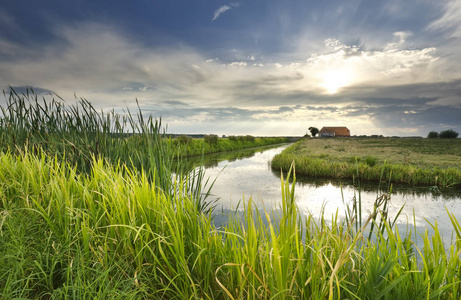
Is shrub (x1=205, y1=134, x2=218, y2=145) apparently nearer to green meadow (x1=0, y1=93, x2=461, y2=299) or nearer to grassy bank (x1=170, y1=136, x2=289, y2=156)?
grassy bank (x1=170, y1=136, x2=289, y2=156)

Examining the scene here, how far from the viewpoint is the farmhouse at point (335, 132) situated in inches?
4242

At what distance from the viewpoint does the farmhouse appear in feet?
354

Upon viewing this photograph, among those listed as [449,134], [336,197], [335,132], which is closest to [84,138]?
[336,197]

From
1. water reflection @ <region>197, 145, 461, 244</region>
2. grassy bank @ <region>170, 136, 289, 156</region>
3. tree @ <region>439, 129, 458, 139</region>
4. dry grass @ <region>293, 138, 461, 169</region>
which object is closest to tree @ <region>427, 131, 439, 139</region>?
tree @ <region>439, 129, 458, 139</region>

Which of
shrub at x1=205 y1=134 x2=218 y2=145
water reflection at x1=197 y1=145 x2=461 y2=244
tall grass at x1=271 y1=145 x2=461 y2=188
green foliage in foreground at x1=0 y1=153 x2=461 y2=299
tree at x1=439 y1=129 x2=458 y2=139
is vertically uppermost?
tree at x1=439 y1=129 x2=458 y2=139

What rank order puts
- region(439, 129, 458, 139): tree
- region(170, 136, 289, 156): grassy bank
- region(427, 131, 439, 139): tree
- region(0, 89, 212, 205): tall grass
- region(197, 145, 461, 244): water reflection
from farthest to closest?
region(427, 131, 439, 139): tree → region(439, 129, 458, 139): tree → region(170, 136, 289, 156): grassy bank → region(197, 145, 461, 244): water reflection → region(0, 89, 212, 205): tall grass

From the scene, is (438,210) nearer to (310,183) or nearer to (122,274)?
(310,183)

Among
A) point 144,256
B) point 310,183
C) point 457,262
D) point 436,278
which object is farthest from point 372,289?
point 310,183

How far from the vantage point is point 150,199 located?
7.54ft

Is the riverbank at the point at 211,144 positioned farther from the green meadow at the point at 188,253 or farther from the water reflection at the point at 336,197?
the green meadow at the point at 188,253

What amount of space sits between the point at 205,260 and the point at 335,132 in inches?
4619

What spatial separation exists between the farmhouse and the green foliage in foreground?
377 feet

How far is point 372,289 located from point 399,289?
16 centimetres

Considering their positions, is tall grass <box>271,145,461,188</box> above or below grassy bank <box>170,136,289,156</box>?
below
